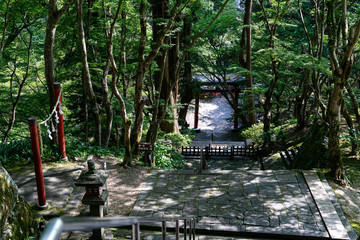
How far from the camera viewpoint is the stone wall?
4379 millimetres

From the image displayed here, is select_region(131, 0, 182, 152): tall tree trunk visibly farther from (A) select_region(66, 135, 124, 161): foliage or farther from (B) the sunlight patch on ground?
(B) the sunlight patch on ground

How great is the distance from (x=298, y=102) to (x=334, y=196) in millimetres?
8406

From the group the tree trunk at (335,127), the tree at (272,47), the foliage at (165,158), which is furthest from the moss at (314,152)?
the foliage at (165,158)

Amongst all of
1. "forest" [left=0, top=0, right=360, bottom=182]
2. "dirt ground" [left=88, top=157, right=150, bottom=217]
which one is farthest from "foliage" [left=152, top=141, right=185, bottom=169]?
"dirt ground" [left=88, top=157, right=150, bottom=217]

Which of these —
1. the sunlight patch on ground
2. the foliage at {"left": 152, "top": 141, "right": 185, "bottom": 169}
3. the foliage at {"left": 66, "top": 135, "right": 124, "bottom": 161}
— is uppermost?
the foliage at {"left": 66, "top": 135, "right": 124, "bottom": 161}

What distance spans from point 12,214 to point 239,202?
4.64 meters

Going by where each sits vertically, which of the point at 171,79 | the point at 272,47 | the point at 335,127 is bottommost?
the point at 335,127

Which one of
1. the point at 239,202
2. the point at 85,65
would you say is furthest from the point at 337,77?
the point at 85,65

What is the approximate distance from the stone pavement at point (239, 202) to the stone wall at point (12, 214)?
2.22m

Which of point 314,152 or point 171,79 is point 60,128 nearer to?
Answer: point 171,79

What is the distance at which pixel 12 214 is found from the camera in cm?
470

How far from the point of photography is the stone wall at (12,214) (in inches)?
172

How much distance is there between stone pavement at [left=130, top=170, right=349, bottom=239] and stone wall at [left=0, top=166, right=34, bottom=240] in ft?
7.28

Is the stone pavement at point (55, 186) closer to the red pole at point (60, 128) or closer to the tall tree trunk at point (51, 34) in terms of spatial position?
the red pole at point (60, 128)
